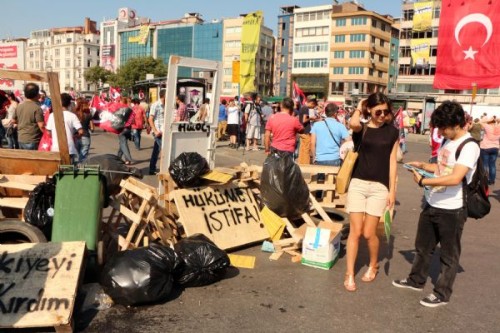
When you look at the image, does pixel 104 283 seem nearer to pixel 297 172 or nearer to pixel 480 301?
pixel 297 172

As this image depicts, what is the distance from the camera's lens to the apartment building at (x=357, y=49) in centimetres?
7862

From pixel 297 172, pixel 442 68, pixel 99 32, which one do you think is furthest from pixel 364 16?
pixel 99 32

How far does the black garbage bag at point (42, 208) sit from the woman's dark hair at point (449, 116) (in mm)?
3639

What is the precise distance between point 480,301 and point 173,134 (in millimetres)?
4320

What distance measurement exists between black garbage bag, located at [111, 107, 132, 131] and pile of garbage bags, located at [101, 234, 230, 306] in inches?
299

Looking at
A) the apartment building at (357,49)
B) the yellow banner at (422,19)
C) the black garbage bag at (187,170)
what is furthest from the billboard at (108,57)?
the black garbage bag at (187,170)

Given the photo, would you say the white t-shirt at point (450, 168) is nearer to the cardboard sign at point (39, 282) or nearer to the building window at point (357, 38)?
the cardboard sign at point (39, 282)

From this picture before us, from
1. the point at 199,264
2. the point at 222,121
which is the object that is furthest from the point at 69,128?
the point at 222,121

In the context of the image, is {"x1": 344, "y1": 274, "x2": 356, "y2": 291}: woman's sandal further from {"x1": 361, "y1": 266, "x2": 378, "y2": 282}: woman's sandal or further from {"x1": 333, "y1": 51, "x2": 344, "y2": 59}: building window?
{"x1": 333, "y1": 51, "x2": 344, "y2": 59}: building window

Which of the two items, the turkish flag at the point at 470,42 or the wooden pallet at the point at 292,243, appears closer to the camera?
the wooden pallet at the point at 292,243

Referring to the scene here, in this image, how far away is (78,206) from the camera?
14.3 feet

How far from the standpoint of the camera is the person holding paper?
14.5 ft

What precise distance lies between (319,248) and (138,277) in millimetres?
2052

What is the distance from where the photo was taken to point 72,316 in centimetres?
352
